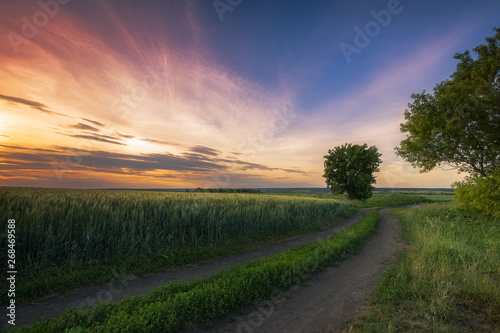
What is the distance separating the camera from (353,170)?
1638 inches

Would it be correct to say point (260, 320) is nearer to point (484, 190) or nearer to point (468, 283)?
point (468, 283)

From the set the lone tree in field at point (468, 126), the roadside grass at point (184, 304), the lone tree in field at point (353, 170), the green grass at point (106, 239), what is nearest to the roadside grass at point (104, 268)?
the green grass at point (106, 239)

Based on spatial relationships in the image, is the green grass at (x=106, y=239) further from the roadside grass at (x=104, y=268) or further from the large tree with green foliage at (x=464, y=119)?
the large tree with green foliage at (x=464, y=119)

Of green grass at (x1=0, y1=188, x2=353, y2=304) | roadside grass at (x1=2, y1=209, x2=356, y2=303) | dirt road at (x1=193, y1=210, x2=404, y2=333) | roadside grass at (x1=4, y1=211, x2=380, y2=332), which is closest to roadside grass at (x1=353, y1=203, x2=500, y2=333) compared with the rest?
dirt road at (x1=193, y1=210, x2=404, y2=333)

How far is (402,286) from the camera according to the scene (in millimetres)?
5168

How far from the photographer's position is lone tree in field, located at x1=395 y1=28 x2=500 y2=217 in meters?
13.9

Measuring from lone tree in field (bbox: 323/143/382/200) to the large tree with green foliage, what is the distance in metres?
22.2

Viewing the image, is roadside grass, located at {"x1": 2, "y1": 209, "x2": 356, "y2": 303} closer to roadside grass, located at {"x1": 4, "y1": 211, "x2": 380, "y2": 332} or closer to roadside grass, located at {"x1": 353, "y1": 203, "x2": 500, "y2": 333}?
roadside grass, located at {"x1": 4, "y1": 211, "x2": 380, "y2": 332}

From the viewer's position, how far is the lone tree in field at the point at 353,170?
Answer: 133 feet

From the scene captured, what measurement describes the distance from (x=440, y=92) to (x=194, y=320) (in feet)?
77.8

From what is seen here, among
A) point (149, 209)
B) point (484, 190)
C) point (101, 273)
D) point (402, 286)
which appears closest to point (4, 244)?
point (101, 273)

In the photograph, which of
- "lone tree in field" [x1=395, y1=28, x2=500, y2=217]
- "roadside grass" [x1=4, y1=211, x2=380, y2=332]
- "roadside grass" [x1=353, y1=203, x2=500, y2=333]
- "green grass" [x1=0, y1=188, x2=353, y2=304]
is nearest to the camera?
"roadside grass" [x1=4, y1=211, x2=380, y2=332]

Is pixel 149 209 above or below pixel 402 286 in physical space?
above

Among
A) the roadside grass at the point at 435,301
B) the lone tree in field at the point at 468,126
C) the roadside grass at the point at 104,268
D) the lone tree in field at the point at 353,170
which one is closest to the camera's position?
the roadside grass at the point at 435,301
